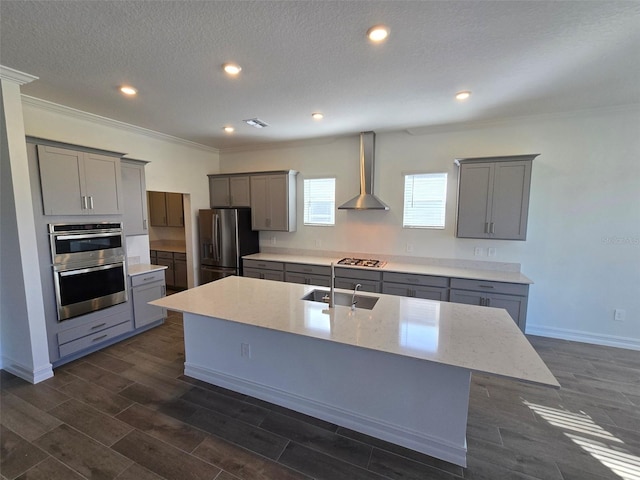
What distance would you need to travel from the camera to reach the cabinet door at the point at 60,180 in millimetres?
2631

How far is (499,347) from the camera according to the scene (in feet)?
5.36

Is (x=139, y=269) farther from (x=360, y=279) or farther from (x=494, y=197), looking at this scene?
(x=494, y=197)

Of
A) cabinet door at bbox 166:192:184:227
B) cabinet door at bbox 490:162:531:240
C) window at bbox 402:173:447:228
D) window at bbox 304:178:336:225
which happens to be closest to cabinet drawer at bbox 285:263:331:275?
window at bbox 304:178:336:225

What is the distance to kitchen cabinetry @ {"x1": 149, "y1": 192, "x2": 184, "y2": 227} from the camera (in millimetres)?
5504

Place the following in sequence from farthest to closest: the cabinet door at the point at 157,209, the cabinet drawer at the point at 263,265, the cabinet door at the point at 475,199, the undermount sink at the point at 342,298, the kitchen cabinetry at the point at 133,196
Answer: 1. the cabinet door at the point at 157,209
2. the cabinet drawer at the point at 263,265
3. the kitchen cabinetry at the point at 133,196
4. the cabinet door at the point at 475,199
5. the undermount sink at the point at 342,298

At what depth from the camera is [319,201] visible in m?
4.81

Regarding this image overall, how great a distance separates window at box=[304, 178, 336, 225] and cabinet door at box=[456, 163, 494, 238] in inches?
78.4

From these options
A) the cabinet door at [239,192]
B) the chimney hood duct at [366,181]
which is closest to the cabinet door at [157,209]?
the cabinet door at [239,192]

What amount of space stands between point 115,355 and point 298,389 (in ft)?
7.75

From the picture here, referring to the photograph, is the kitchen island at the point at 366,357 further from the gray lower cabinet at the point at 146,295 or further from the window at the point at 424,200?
the window at the point at 424,200

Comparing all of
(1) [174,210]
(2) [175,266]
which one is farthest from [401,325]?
→ (1) [174,210]

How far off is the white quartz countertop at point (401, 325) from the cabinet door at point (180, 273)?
291 cm

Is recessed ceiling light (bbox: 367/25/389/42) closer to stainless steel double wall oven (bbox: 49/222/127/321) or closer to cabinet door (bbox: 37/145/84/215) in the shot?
cabinet door (bbox: 37/145/84/215)

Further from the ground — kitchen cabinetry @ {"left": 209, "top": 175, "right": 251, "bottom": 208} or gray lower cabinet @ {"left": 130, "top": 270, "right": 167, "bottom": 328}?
kitchen cabinetry @ {"left": 209, "top": 175, "right": 251, "bottom": 208}
